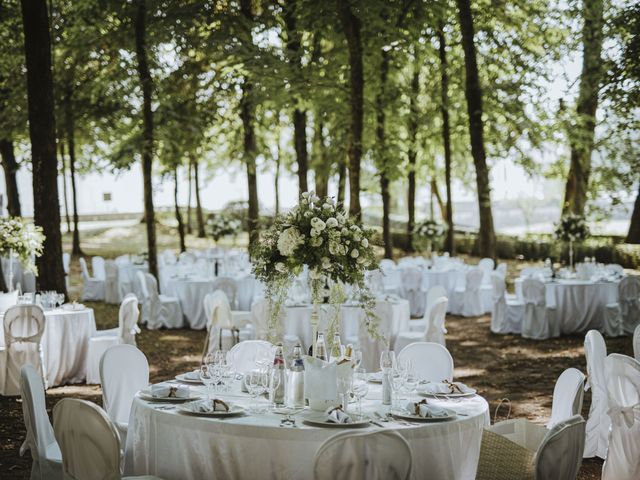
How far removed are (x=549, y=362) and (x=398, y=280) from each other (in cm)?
554

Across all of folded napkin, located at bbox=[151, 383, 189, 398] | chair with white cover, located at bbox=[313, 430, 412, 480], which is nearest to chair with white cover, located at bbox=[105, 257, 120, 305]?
folded napkin, located at bbox=[151, 383, 189, 398]

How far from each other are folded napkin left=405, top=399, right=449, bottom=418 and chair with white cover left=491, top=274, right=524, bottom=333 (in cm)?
882

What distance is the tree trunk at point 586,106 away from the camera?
55.8 feet

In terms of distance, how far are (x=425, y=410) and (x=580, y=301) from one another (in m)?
9.10

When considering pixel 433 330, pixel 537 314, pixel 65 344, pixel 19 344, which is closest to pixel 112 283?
pixel 65 344

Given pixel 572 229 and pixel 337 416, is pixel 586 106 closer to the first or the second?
pixel 572 229

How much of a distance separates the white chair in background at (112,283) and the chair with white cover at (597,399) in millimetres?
12504

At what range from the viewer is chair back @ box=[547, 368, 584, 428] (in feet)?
14.5

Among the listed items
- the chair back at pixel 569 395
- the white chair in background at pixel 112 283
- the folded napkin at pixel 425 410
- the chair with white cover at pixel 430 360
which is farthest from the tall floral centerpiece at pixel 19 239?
the white chair in background at pixel 112 283

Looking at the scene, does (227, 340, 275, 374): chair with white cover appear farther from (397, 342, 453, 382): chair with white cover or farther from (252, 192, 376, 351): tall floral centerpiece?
(397, 342, 453, 382): chair with white cover

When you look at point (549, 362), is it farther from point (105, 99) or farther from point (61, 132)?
point (61, 132)

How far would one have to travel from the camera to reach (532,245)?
24.1 meters

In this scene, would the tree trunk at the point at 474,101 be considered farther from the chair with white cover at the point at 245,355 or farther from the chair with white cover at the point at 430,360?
the chair with white cover at the point at 245,355

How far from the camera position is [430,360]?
18.3ft
